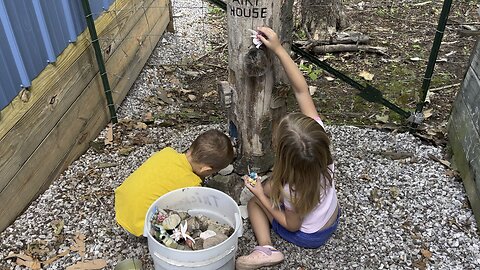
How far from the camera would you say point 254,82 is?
249 centimetres

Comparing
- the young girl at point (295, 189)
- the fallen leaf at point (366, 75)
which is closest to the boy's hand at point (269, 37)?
the young girl at point (295, 189)

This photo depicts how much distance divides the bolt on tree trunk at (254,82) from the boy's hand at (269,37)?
4 cm

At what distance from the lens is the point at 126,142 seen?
11.0ft

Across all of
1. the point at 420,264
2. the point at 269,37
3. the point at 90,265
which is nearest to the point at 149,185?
the point at 90,265

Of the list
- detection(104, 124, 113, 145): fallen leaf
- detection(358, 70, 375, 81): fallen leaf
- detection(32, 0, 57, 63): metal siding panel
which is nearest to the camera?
detection(32, 0, 57, 63): metal siding panel

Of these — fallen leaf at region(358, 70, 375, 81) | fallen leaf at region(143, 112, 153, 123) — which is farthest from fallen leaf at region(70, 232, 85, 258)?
fallen leaf at region(358, 70, 375, 81)

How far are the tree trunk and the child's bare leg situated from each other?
3.17 metres

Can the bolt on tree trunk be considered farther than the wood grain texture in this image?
No

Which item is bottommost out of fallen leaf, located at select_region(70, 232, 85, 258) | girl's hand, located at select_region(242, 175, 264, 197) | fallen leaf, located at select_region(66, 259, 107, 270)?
fallen leaf, located at select_region(66, 259, 107, 270)

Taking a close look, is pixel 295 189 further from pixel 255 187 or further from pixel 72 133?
pixel 72 133

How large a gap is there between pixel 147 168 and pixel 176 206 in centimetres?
25

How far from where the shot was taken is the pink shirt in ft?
7.57

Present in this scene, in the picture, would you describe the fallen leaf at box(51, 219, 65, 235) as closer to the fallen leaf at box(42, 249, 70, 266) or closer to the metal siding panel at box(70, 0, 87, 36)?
the fallen leaf at box(42, 249, 70, 266)

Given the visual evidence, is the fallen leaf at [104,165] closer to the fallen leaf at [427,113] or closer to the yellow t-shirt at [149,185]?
the yellow t-shirt at [149,185]
